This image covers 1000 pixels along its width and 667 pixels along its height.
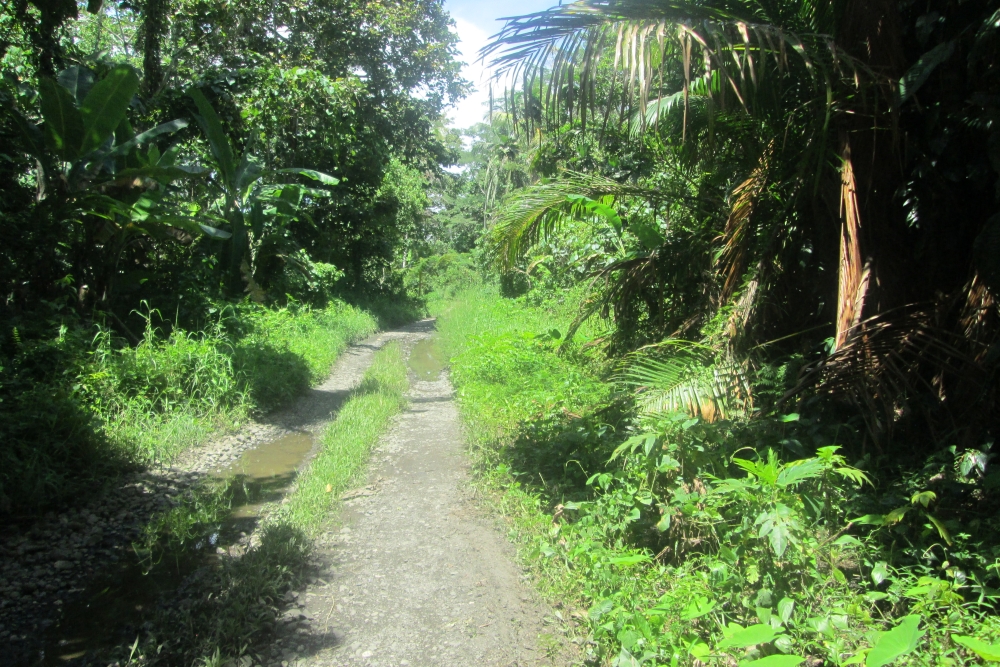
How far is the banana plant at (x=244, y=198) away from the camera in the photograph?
9.08 meters

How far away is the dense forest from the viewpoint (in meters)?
2.93

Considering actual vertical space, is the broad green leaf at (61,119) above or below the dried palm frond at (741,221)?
above

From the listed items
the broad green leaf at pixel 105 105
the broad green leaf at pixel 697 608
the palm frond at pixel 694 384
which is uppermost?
the broad green leaf at pixel 105 105

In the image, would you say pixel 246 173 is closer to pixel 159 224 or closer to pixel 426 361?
pixel 159 224

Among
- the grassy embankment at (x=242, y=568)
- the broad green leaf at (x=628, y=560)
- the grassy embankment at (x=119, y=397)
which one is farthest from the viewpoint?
the grassy embankment at (x=119, y=397)

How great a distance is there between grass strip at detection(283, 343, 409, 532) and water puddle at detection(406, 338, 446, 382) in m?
0.68

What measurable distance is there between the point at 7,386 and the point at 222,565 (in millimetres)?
2694

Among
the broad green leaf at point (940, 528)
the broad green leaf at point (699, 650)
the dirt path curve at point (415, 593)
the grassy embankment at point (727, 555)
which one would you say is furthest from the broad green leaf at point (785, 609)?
the dirt path curve at point (415, 593)

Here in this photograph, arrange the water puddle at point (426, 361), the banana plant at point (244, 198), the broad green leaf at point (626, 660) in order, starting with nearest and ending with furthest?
the broad green leaf at point (626, 660) < the banana plant at point (244, 198) < the water puddle at point (426, 361)

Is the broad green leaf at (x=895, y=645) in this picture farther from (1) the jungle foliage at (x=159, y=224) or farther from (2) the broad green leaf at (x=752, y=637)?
(1) the jungle foliage at (x=159, y=224)

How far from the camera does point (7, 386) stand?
16.6ft

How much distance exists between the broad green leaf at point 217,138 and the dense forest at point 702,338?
0.14ft

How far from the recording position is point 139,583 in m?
3.56

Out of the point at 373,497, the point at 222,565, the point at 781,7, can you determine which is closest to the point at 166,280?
the point at 373,497
